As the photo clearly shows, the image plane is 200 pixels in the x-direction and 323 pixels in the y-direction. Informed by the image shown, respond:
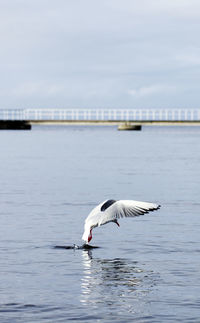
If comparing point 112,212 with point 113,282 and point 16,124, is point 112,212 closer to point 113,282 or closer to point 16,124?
point 113,282

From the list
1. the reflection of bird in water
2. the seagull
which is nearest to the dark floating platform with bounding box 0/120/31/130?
the seagull

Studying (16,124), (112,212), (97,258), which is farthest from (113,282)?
(16,124)

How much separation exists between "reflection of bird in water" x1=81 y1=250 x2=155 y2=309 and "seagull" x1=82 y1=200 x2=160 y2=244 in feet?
2.43

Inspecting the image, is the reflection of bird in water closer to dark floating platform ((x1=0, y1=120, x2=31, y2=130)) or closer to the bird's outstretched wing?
the bird's outstretched wing

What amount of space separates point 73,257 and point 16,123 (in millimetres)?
167667

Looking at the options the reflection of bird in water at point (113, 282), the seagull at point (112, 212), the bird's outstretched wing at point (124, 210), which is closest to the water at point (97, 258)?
the reflection of bird in water at point (113, 282)

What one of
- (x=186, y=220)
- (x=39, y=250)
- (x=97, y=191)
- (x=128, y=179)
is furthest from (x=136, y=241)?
(x=128, y=179)

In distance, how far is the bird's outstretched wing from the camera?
750 inches

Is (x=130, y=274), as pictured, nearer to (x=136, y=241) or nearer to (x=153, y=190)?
(x=136, y=241)

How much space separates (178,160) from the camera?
6556 centimetres

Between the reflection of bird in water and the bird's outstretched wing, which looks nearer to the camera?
the reflection of bird in water

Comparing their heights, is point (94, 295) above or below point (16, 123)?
below

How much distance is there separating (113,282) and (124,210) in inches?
110

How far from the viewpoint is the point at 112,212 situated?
63.0 ft
